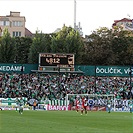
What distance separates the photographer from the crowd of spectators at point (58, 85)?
2239 inches

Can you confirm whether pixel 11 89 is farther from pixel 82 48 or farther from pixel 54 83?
pixel 82 48

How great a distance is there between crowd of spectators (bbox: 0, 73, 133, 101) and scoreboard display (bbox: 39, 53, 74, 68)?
12.0 feet

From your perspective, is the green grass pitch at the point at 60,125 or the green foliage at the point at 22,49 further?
the green foliage at the point at 22,49

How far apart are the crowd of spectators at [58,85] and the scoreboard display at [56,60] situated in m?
3.67

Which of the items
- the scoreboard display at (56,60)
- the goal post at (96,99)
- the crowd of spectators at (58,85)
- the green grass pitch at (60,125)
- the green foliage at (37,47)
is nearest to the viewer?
the green grass pitch at (60,125)

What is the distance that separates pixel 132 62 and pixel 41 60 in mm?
31169

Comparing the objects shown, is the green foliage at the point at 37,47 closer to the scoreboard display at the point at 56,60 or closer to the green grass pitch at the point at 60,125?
the scoreboard display at the point at 56,60

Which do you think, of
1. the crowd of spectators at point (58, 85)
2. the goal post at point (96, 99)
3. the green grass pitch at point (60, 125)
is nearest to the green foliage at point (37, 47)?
the crowd of spectators at point (58, 85)

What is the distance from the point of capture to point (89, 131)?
858 inches

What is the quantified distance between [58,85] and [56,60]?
4.85 meters

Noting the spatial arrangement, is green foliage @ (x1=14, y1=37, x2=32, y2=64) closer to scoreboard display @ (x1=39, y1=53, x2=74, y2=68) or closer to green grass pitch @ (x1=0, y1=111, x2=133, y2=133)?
scoreboard display @ (x1=39, y1=53, x2=74, y2=68)

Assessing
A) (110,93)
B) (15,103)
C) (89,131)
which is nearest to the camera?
(89,131)

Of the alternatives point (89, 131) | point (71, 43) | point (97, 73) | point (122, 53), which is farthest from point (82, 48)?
point (89, 131)

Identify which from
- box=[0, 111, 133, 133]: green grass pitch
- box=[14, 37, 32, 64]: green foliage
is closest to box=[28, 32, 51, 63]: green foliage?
box=[14, 37, 32, 64]: green foliage
